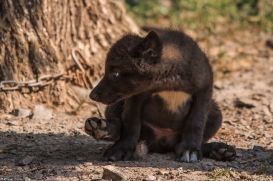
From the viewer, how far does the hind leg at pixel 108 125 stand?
527 cm

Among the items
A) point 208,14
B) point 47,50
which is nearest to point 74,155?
point 47,50

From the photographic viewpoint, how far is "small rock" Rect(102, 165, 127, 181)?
4633 millimetres

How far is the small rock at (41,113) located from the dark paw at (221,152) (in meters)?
2.24

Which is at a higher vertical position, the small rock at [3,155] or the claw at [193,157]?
the claw at [193,157]

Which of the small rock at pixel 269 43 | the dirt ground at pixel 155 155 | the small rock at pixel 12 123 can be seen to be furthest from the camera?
the small rock at pixel 269 43

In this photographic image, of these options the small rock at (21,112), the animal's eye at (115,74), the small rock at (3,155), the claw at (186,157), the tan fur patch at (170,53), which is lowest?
the small rock at (3,155)

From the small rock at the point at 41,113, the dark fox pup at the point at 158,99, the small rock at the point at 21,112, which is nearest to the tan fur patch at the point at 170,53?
the dark fox pup at the point at 158,99

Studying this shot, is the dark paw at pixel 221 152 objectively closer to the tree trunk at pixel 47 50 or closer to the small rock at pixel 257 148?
the small rock at pixel 257 148

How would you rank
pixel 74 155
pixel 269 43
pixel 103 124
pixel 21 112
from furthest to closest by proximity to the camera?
pixel 269 43 < pixel 21 112 < pixel 74 155 < pixel 103 124

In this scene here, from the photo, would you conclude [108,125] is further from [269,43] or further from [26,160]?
[269,43]

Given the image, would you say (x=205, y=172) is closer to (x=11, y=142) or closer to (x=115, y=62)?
(x=115, y=62)

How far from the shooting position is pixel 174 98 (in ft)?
18.5

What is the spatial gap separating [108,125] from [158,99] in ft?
2.11

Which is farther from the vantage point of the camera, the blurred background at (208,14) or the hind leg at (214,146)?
the blurred background at (208,14)
